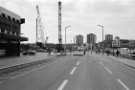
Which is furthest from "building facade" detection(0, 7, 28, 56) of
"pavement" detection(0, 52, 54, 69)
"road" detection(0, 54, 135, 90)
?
"road" detection(0, 54, 135, 90)

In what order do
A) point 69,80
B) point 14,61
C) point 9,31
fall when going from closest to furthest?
point 69,80 → point 14,61 → point 9,31

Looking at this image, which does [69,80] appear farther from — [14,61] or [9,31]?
[9,31]

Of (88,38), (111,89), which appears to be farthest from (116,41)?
(88,38)

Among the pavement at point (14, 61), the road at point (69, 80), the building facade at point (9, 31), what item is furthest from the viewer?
the building facade at point (9, 31)

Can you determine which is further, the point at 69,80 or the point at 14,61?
the point at 14,61

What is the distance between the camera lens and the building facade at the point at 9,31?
41794 mm

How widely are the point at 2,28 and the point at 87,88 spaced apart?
35711mm

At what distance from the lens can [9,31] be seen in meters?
46.3

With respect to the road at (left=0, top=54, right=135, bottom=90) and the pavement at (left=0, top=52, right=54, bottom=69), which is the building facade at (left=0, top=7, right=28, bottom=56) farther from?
the road at (left=0, top=54, right=135, bottom=90)

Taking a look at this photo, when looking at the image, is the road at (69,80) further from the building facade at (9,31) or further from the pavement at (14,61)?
the building facade at (9,31)

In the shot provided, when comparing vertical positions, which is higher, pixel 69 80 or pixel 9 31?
pixel 9 31

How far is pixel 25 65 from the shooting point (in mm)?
22984

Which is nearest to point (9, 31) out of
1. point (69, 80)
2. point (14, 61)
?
point (14, 61)

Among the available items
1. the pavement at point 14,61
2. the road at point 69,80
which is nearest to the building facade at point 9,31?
the pavement at point 14,61
